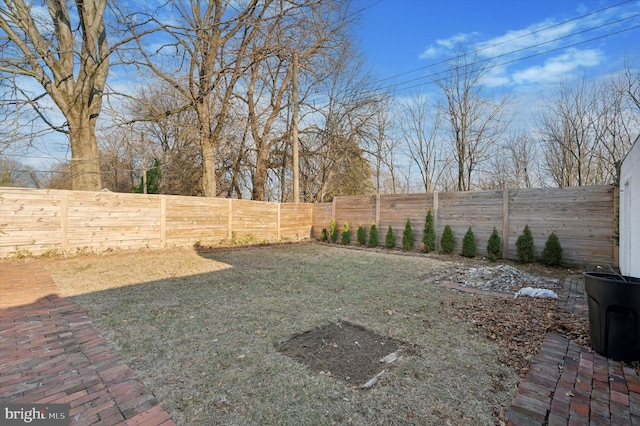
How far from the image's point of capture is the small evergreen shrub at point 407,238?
9.54m

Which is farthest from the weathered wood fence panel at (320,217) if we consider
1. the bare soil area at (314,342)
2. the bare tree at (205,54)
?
the bare soil area at (314,342)

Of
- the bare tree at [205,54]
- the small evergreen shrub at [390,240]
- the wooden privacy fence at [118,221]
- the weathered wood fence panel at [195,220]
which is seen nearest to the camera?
the wooden privacy fence at [118,221]

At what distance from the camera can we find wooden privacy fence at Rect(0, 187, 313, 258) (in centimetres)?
619

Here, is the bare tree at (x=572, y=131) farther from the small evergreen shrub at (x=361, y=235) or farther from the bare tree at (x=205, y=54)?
the bare tree at (x=205, y=54)

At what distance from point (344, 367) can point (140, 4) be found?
1048 centimetres

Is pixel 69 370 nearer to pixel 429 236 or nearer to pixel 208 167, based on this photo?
pixel 429 236

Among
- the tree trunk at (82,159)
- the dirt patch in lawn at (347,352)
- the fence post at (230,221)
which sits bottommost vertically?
the dirt patch in lawn at (347,352)

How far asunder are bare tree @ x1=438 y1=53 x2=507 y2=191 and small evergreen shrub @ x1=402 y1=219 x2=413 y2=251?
5987mm

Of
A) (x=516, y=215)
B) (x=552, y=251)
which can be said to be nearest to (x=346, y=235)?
(x=516, y=215)

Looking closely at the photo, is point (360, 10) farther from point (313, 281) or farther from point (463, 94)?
point (313, 281)

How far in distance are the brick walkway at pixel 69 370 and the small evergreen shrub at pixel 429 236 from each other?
27.4 feet

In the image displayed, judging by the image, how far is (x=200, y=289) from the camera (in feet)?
15.3

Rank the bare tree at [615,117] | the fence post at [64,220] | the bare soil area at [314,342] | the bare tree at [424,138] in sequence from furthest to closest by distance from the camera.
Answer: the bare tree at [424,138] → the bare tree at [615,117] → the fence post at [64,220] → the bare soil area at [314,342]

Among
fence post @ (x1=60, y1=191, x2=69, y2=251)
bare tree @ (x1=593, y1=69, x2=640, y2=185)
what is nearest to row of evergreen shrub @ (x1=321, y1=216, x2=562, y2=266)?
bare tree @ (x1=593, y1=69, x2=640, y2=185)
